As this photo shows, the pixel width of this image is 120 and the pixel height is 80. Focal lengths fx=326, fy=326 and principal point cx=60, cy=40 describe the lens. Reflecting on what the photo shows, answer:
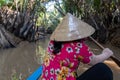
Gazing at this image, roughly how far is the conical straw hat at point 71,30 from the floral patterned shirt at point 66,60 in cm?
6

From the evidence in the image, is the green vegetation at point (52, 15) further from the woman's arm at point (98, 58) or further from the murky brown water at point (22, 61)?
the woman's arm at point (98, 58)

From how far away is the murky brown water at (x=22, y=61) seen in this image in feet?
18.8

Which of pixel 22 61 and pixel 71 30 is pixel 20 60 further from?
pixel 71 30

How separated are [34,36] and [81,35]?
24.3 ft

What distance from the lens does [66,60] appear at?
2.54 metres


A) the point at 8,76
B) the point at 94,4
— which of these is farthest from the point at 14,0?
the point at 8,76

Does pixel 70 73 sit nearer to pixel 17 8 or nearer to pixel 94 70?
pixel 94 70

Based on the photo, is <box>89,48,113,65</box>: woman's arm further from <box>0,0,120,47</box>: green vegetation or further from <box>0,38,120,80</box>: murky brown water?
<box>0,0,120,47</box>: green vegetation

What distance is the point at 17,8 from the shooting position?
9.85 meters

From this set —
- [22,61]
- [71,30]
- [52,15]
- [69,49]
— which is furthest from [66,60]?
[52,15]

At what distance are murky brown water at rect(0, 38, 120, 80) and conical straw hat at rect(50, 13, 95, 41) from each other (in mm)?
2602

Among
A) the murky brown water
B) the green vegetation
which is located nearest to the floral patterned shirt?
the murky brown water

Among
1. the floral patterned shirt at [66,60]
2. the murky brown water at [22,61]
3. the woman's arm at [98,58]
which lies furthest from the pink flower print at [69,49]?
the murky brown water at [22,61]

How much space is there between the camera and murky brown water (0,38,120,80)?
574cm
